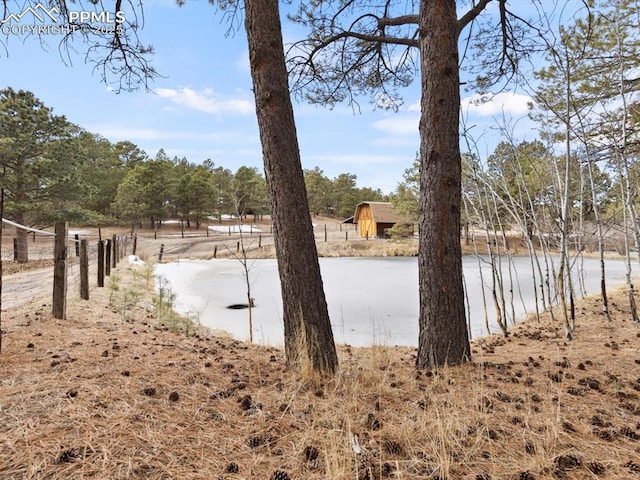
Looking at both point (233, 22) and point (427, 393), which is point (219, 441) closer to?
point (427, 393)

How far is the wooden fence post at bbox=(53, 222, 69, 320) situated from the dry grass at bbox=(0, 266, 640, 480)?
0.97m

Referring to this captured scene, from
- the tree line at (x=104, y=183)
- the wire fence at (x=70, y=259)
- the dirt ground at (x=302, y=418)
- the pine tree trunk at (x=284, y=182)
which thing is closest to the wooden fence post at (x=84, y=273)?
the wire fence at (x=70, y=259)

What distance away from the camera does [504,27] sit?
3.26 m

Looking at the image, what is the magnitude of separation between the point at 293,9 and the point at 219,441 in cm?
357

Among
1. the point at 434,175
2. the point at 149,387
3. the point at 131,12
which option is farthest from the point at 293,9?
the point at 149,387

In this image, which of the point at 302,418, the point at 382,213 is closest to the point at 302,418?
the point at 302,418

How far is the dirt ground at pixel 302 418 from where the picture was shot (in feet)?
3.39

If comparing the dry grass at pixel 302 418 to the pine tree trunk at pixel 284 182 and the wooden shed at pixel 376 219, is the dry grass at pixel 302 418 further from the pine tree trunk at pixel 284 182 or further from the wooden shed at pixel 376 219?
the wooden shed at pixel 376 219

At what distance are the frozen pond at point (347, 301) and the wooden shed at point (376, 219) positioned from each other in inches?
478

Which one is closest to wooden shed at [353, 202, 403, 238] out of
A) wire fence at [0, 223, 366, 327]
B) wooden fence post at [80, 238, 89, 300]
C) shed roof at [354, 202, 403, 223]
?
shed roof at [354, 202, 403, 223]

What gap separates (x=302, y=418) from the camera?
53.3 inches

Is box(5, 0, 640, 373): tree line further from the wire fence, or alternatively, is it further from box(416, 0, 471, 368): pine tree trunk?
the wire fence

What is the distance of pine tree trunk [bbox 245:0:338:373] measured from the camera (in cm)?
196

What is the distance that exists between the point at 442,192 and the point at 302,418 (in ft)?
5.05
